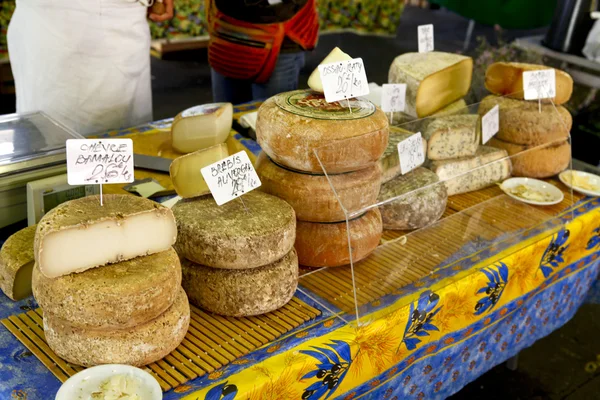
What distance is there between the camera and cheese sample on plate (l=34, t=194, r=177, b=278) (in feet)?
3.48

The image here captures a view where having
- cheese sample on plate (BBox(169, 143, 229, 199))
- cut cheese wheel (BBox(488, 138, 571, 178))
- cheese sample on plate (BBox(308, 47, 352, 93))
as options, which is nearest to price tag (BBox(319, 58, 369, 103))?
cheese sample on plate (BBox(308, 47, 352, 93))

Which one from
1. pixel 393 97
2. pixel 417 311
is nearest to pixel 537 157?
pixel 393 97

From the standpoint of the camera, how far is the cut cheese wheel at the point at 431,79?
2059mm

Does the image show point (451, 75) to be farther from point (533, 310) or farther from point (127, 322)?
point (127, 322)

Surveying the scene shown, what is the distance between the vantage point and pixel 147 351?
1.15 metres

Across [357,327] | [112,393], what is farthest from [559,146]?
[112,393]

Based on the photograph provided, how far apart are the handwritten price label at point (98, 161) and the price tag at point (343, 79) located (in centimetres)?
51

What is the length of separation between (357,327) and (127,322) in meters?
0.53

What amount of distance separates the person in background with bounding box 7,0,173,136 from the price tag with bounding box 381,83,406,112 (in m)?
1.02

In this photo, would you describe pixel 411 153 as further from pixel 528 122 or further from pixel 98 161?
pixel 98 161

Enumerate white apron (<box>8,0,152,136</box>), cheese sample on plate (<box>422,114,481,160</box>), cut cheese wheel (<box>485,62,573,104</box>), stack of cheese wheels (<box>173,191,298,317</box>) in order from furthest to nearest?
white apron (<box>8,0,152,136</box>)
cut cheese wheel (<box>485,62,573,104</box>)
cheese sample on plate (<box>422,114,481,160</box>)
stack of cheese wheels (<box>173,191,298,317</box>)

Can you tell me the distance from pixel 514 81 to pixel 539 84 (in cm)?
10

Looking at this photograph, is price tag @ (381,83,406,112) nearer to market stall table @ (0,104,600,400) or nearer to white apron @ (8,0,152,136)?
market stall table @ (0,104,600,400)

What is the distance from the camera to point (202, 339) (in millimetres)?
1272
